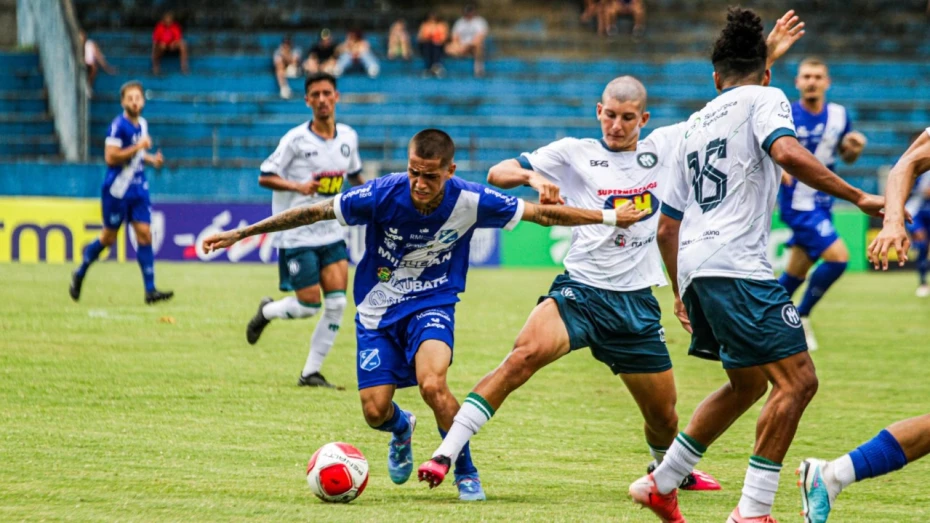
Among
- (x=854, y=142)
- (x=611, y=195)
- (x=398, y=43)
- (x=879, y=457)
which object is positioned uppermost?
(x=611, y=195)

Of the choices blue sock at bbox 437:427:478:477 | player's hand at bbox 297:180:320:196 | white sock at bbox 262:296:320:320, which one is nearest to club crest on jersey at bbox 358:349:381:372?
blue sock at bbox 437:427:478:477

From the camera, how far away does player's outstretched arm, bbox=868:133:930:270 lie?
5.03 meters

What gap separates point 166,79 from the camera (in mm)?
28844

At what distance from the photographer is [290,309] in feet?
34.4

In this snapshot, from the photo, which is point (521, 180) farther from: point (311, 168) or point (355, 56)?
point (355, 56)

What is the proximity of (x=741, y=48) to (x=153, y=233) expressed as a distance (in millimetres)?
17970

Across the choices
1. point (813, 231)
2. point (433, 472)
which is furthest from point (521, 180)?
point (813, 231)

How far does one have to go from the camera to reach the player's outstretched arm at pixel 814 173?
5336 mm

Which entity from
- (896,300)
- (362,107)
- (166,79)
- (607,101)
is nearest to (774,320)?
(607,101)

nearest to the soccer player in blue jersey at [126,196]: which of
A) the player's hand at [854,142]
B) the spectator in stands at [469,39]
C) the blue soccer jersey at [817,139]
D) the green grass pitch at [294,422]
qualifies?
the green grass pitch at [294,422]

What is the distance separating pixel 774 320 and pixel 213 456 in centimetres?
324

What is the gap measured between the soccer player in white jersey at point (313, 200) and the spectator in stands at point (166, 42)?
64.9ft

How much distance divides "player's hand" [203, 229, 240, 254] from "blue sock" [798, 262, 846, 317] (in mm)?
7125

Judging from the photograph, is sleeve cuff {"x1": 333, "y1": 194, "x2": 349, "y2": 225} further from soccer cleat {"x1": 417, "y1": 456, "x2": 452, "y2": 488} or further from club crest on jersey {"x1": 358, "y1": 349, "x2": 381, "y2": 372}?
soccer cleat {"x1": 417, "y1": 456, "x2": 452, "y2": 488}
